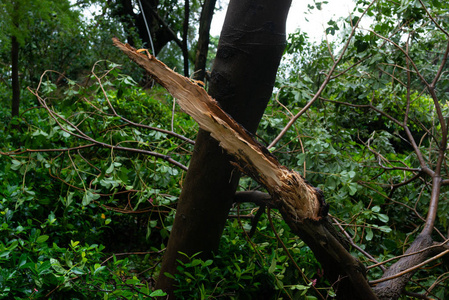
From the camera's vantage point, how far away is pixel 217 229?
5.90ft

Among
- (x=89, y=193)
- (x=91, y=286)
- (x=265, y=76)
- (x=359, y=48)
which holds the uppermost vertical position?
(x=359, y=48)

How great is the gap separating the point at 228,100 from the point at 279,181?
0.42 metres

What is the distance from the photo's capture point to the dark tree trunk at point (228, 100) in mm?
1526

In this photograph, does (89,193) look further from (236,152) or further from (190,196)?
(236,152)

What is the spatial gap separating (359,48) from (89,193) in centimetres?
224

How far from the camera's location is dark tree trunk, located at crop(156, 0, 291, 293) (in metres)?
1.53

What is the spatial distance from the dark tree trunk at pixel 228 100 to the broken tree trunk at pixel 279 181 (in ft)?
0.42

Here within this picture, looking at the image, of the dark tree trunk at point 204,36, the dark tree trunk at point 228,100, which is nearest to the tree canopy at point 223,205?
the dark tree trunk at point 228,100

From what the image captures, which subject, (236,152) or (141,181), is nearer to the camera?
(236,152)

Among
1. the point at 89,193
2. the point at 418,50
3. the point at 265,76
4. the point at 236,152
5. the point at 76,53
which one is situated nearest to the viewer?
the point at 236,152

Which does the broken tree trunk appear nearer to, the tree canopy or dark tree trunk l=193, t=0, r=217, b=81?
the tree canopy

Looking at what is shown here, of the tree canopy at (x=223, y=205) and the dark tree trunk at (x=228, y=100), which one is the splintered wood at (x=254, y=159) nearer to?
the tree canopy at (x=223, y=205)

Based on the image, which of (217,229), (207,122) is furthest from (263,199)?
(207,122)

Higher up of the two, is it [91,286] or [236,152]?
[236,152]
